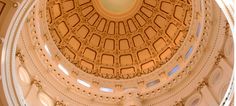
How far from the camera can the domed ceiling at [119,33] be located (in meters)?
30.0

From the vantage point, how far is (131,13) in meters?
33.7

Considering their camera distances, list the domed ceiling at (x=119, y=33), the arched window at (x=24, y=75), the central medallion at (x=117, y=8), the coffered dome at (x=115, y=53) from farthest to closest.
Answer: the central medallion at (x=117, y=8) → the domed ceiling at (x=119, y=33) → the arched window at (x=24, y=75) → the coffered dome at (x=115, y=53)

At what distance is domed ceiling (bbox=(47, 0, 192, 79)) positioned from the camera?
30.0m

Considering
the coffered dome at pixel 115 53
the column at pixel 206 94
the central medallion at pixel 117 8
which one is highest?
the central medallion at pixel 117 8

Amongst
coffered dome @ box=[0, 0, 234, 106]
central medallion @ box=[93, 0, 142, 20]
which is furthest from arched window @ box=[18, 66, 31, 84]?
central medallion @ box=[93, 0, 142, 20]

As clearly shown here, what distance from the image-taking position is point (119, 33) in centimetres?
3394

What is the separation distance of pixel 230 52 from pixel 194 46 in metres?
4.40

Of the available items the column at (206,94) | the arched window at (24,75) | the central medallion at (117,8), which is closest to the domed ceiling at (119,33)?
the central medallion at (117,8)

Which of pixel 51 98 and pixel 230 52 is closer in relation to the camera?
pixel 230 52

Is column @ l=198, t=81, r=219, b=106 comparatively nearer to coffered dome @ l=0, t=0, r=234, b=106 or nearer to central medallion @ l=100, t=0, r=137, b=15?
coffered dome @ l=0, t=0, r=234, b=106

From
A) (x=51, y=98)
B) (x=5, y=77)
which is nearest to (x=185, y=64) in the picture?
(x=51, y=98)

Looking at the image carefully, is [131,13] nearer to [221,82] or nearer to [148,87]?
[148,87]

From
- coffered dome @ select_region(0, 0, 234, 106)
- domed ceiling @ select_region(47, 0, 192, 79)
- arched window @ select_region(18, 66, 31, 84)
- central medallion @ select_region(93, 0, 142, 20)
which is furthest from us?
central medallion @ select_region(93, 0, 142, 20)

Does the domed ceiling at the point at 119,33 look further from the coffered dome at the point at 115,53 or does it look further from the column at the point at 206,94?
the column at the point at 206,94
